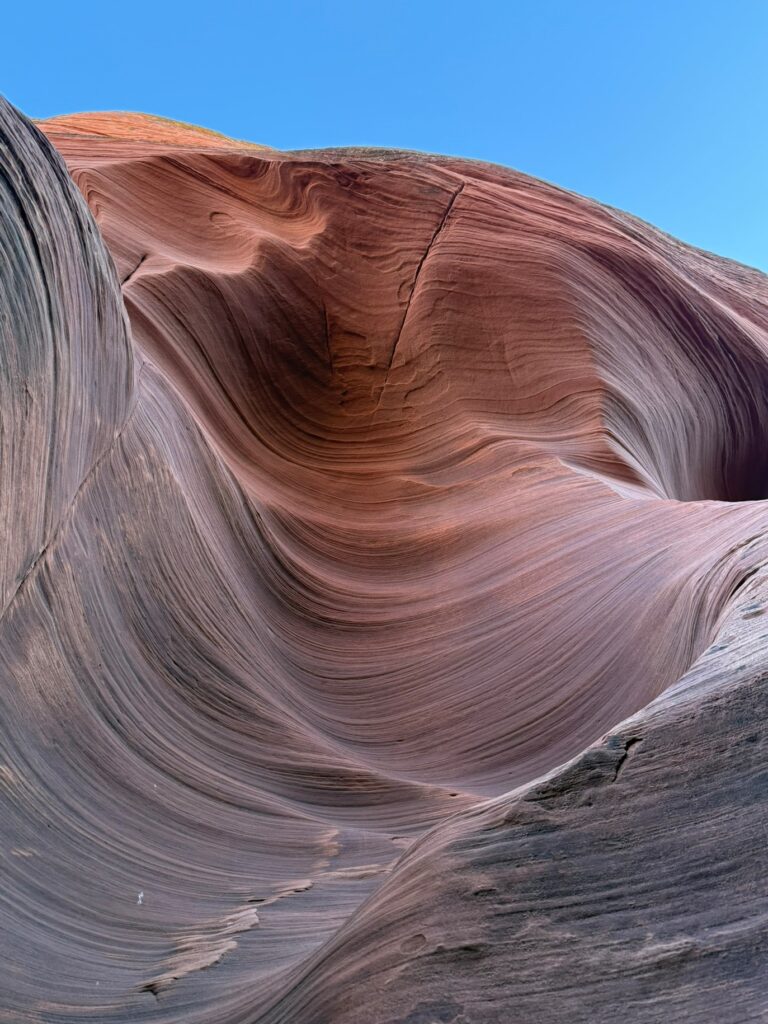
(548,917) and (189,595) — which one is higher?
(189,595)

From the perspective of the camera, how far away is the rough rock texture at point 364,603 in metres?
1.49

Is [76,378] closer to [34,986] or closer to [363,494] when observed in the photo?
[34,986]

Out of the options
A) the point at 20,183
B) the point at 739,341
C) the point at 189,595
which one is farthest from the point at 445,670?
the point at 739,341

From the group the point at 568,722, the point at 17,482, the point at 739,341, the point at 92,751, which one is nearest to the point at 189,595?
the point at 92,751

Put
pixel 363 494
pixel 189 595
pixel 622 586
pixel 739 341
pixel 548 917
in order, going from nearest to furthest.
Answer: pixel 548 917 < pixel 189 595 < pixel 622 586 < pixel 363 494 < pixel 739 341

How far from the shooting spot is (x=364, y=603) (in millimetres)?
4148

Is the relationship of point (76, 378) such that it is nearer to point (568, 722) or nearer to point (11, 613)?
point (11, 613)

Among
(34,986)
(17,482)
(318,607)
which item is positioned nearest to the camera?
(34,986)

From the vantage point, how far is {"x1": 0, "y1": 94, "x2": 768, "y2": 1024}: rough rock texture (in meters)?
1.49

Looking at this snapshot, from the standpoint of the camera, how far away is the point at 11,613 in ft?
7.73

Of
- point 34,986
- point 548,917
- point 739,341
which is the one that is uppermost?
point 739,341

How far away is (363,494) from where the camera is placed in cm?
484

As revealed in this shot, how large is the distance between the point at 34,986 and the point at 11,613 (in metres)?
0.80

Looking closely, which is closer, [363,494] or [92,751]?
[92,751]
